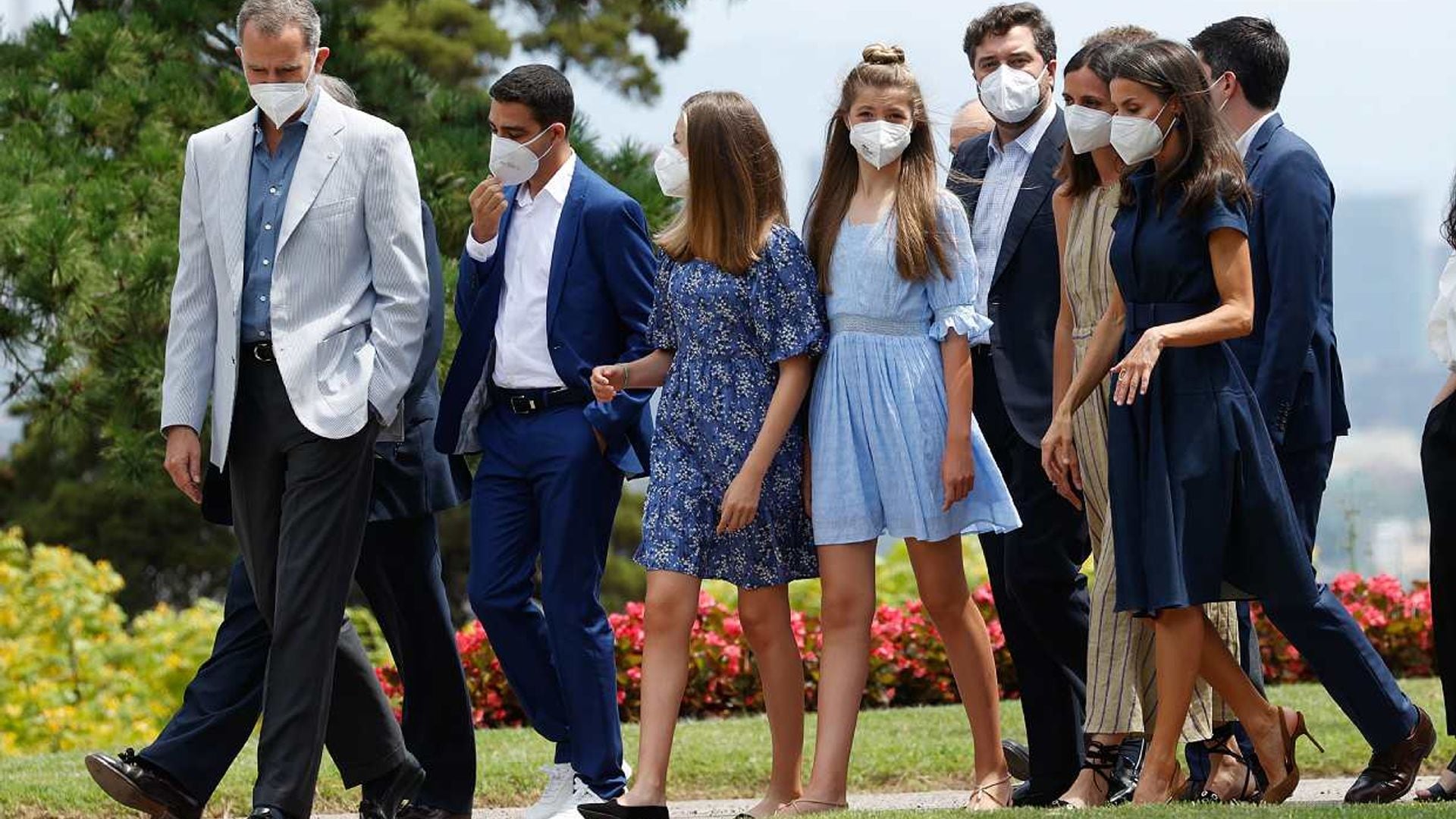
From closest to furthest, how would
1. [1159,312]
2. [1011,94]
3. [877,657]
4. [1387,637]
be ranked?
[1159,312] → [1011,94] → [877,657] → [1387,637]

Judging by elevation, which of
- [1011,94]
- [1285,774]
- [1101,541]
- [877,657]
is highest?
[1011,94]

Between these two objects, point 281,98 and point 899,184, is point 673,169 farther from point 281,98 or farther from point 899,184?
point 281,98

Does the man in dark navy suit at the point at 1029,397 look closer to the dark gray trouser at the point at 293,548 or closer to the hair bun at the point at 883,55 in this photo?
the hair bun at the point at 883,55

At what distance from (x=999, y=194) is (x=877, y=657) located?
399 centimetres

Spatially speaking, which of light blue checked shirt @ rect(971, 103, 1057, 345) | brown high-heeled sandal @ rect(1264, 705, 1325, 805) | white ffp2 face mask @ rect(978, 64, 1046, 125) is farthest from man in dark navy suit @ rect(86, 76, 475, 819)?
brown high-heeled sandal @ rect(1264, 705, 1325, 805)

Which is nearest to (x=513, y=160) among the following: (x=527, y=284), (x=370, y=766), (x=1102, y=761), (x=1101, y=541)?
(x=527, y=284)

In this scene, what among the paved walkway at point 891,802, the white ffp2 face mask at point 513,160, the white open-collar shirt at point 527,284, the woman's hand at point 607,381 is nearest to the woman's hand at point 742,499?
the woman's hand at point 607,381

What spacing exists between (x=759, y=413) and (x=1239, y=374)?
122 centimetres

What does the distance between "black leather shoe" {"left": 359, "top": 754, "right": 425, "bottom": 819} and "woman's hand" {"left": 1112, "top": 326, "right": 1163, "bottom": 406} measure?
2.17 meters

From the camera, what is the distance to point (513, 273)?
5895mm

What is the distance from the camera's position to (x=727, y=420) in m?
5.48

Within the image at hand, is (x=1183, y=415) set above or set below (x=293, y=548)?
above

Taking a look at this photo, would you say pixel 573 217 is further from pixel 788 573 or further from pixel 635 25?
pixel 635 25

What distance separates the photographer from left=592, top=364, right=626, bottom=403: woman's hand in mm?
5523
